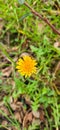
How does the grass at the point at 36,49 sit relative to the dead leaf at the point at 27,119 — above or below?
above

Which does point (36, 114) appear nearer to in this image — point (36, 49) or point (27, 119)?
point (27, 119)

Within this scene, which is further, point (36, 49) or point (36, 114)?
point (36, 49)

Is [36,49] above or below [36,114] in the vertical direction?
above

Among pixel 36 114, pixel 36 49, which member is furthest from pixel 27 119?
pixel 36 49

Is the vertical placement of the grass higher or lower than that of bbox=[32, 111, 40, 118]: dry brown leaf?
higher

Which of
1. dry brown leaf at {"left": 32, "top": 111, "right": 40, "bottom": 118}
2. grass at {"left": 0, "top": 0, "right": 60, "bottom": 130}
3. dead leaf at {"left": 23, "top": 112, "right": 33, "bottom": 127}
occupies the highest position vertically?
grass at {"left": 0, "top": 0, "right": 60, "bottom": 130}

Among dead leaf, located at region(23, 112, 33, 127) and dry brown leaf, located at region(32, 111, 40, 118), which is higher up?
dry brown leaf, located at region(32, 111, 40, 118)

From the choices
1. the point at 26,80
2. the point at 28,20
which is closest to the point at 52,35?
the point at 28,20

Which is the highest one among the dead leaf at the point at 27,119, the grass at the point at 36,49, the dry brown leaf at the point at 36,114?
the grass at the point at 36,49
